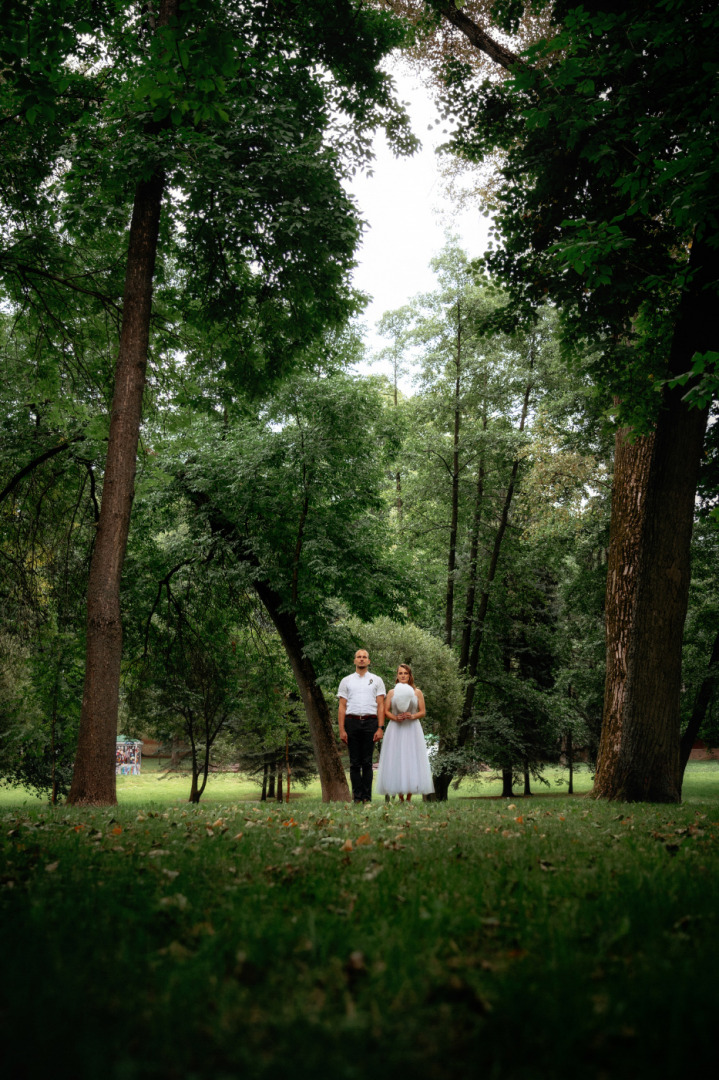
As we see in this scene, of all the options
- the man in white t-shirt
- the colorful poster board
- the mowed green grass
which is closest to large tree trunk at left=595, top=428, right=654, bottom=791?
the man in white t-shirt

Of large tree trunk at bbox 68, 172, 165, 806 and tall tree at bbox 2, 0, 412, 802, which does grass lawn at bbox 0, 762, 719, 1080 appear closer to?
large tree trunk at bbox 68, 172, 165, 806

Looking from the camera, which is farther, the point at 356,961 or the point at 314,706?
the point at 314,706

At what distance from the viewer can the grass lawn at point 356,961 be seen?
1.90 meters

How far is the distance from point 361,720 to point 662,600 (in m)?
4.37

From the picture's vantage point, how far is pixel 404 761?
10.3 metres

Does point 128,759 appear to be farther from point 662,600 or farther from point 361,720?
point 662,600

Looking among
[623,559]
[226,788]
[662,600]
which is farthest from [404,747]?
[226,788]

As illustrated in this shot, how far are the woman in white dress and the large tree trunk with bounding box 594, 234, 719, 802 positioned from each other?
274cm

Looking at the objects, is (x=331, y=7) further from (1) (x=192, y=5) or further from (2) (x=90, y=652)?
(2) (x=90, y=652)

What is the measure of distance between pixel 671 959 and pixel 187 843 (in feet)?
11.9

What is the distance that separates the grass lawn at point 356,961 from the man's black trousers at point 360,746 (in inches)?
183

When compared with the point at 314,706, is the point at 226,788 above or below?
below

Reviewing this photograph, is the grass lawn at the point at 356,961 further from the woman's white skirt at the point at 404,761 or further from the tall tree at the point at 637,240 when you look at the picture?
the woman's white skirt at the point at 404,761

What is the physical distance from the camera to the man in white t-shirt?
31.7 feet
